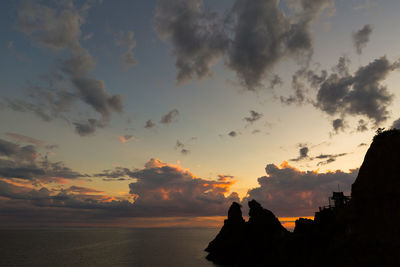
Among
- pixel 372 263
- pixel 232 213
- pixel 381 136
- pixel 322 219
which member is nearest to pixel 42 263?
pixel 232 213

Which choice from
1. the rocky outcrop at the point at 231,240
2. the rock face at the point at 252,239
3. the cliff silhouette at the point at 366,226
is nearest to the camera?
the cliff silhouette at the point at 366,226

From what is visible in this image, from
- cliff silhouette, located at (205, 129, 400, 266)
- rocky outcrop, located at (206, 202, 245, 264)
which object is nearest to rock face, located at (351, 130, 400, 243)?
cliff silhouette, located at (205, 129, 400, 266)

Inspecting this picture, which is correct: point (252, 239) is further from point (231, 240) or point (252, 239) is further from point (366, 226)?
point (366, 226)

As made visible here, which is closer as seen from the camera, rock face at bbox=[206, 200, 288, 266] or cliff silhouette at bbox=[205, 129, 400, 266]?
cliff silhouette at bbox=[205, 129, 400, 266]

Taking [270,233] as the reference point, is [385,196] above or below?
above

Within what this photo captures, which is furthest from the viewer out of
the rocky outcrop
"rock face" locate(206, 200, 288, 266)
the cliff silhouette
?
the rocky outcrop

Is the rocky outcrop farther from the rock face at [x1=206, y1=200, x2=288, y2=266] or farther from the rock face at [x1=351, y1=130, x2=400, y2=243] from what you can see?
the rock face at [x1=351, y1=130, x2=400, y2=243]

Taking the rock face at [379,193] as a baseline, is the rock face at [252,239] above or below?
below

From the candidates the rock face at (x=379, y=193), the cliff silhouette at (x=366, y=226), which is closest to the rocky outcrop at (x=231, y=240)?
the cliff silhouette at (x=366, y=226)

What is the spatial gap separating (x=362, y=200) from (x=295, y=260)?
18.9 m

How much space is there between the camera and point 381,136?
29.9 meters

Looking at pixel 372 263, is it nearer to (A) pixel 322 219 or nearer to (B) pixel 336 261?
(B) pixel 336 261

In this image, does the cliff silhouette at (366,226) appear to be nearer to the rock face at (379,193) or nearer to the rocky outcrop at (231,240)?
the rock face at (379,193)

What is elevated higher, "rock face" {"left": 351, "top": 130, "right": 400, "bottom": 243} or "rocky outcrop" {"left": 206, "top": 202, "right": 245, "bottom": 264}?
"rock face" {"left": 351, "top": 130, "right": 400, "bottom": 243}
